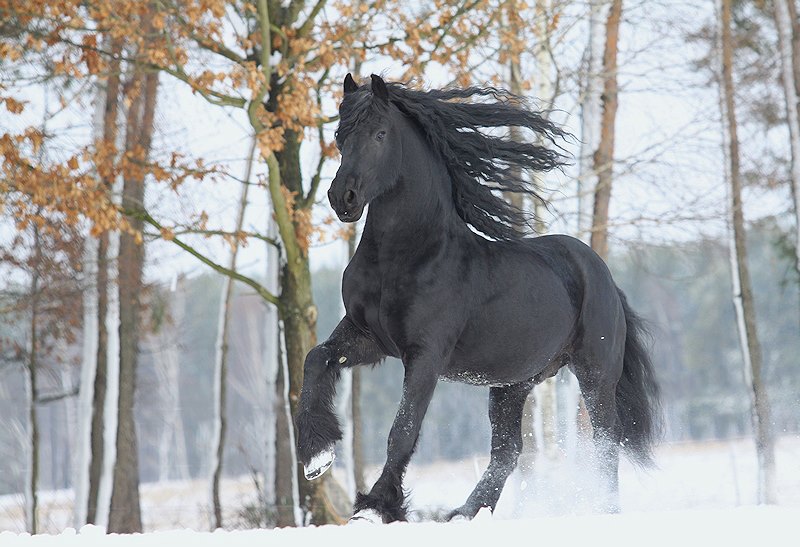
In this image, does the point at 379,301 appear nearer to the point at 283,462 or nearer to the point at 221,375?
the point at 283,462

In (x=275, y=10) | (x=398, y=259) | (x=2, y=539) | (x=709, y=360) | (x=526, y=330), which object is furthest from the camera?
(x=709, y=360)

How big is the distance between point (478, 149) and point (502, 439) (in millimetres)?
1848

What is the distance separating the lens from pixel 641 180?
15.1 meters

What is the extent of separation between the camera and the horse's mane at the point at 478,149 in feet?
19.5

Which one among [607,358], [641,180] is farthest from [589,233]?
[607,358]

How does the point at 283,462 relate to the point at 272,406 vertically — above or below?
below

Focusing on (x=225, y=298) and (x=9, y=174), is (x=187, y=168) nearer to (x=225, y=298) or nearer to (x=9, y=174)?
(x=9, y=174)

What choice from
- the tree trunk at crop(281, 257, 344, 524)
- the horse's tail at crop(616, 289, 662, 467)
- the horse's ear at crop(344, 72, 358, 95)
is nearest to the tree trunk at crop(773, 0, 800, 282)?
the tree trunk at crop(281, 257, 344, 524)

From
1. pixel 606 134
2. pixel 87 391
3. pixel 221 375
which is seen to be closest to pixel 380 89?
pixel 606 134

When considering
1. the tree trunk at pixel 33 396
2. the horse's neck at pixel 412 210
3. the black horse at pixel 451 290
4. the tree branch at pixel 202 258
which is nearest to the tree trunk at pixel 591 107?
the tree branch at pixel 202 258

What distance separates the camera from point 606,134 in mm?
15234

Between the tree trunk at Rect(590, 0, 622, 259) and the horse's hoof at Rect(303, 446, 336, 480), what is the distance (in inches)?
383

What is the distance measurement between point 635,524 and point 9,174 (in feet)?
28.9

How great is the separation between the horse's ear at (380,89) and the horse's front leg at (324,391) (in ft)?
3.97
